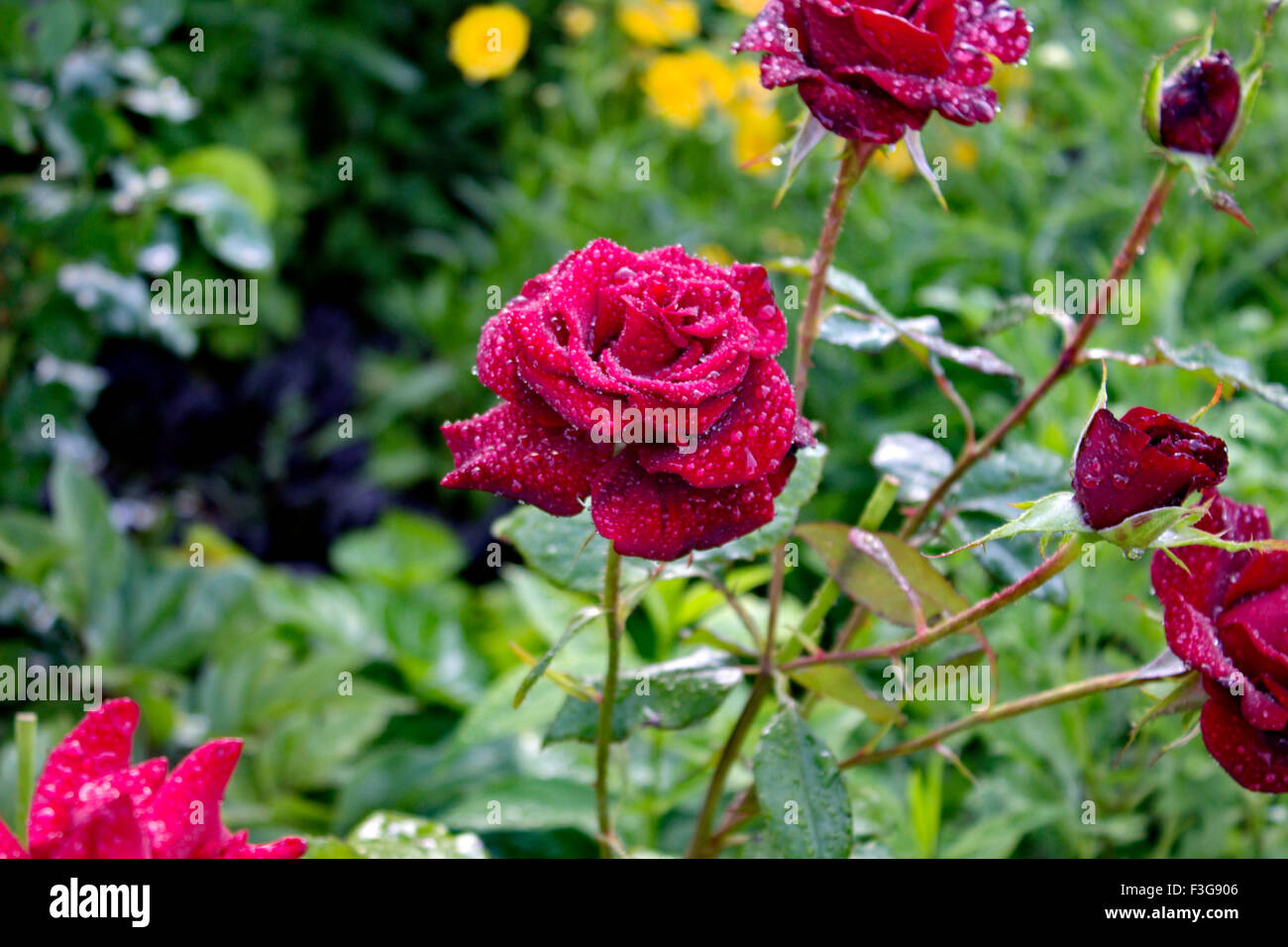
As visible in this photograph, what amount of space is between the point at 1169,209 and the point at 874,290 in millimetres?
484

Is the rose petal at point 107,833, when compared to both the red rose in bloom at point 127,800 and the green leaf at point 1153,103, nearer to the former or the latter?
the red rose in bloom at point 127,800

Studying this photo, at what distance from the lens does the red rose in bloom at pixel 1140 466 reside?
414 millimetres

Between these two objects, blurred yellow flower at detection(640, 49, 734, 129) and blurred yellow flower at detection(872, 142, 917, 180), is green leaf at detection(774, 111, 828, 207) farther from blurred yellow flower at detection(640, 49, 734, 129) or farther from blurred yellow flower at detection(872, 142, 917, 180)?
blurred yellow flower at detection(640, 49, 734, 129)

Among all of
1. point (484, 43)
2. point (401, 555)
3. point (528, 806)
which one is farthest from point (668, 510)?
point (484, 43)

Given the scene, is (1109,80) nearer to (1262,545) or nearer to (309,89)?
(1262,545)

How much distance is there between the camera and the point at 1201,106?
21.5 inches

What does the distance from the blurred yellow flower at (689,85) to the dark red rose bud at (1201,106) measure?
1.27m

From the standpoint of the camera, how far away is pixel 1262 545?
432 mm

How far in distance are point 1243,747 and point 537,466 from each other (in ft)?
0.99

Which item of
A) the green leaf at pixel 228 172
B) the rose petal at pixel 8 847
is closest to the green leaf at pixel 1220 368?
the rose petal at pixel 8 847

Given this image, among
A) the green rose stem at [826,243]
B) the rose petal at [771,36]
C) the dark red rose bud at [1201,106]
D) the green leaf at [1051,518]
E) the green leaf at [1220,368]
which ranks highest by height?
the rose petal at [771,36]

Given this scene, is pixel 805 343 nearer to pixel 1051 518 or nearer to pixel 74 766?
pixel 1051 518

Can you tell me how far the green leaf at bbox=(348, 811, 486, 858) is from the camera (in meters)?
0.60
